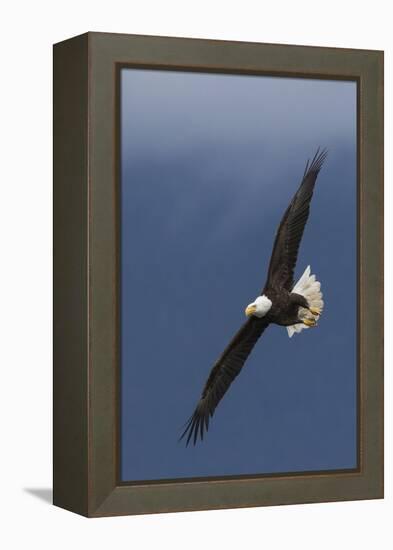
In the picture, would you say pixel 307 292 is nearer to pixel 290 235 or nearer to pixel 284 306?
pixel 284 306

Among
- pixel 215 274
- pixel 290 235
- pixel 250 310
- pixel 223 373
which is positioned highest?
pixel 290 235

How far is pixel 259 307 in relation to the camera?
9195mm

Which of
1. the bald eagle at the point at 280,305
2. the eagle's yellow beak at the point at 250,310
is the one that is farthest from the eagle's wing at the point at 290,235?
the eagle's yellow beak at the point at 250,310

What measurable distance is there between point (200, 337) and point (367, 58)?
5.51 ft

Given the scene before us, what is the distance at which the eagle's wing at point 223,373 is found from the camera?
29.8 ft

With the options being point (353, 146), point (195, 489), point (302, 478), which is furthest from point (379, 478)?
point (353, 146)

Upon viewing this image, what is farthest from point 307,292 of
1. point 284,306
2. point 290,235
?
point 290,235

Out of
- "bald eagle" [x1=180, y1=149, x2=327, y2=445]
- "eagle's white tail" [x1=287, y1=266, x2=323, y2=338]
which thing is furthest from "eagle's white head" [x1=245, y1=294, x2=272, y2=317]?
"eagle's white tail" [x1=287, y1=266, x2=323, y2=338]

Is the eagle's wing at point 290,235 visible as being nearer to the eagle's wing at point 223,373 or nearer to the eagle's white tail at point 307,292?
the eagle's white tail at point 307,292

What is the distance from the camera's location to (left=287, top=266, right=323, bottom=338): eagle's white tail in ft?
30.7

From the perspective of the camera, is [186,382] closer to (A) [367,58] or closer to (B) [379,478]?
(B) [379,478]

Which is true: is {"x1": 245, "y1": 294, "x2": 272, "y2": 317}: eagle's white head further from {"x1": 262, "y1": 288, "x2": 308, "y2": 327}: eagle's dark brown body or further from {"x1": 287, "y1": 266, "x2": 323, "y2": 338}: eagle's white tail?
{"x1": 287, "y1": 266, "x2": 323, "y2": 338}: eagle's white tail

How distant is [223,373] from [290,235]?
75 cm

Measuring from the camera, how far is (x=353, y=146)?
956 cm
